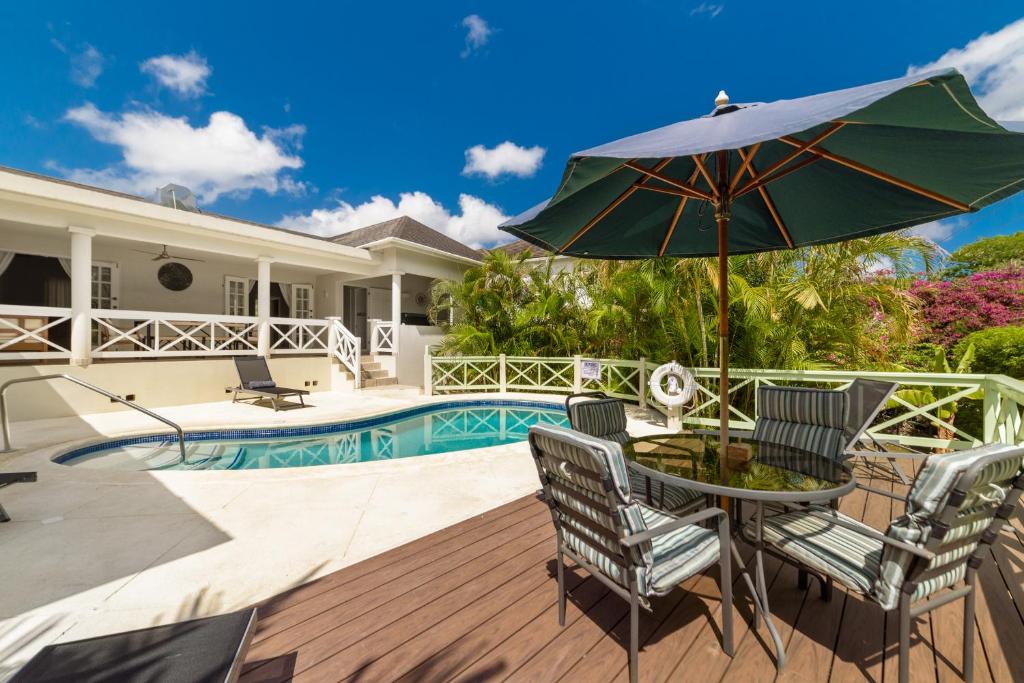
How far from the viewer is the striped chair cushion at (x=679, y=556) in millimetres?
1707

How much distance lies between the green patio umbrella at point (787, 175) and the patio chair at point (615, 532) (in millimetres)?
823

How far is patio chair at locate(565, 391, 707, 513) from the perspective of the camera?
2730 millimetres

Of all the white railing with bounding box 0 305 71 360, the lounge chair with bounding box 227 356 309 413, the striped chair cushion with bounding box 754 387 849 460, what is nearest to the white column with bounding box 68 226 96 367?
the white railing with bounding box 0 305 71 360

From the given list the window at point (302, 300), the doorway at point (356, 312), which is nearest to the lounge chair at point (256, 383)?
the window at point (302, 300)

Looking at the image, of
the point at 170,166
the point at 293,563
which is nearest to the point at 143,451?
the point at 293,563

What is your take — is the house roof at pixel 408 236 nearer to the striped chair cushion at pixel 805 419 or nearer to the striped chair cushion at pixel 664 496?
the striped chair cushion at pixel 805 419

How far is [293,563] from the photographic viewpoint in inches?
107

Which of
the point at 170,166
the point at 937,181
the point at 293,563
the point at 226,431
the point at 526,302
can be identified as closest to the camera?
the point at 937,181

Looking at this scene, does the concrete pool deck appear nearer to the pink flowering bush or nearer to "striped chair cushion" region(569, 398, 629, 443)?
"striped chair cushion" region(569, 398, 629, 443)

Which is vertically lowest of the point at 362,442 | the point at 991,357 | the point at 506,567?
the point at 362,442

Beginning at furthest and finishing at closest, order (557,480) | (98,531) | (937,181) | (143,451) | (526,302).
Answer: (526,302) < (143,451) < (98,531) < (937,181) < (557,480)

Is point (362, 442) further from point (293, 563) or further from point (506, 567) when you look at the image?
point (506, 567)

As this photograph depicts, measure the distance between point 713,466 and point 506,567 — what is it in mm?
1378

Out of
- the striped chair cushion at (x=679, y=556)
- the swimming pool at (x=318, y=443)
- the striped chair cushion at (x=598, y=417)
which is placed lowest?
the swimming pool at (x=318, y=443)
